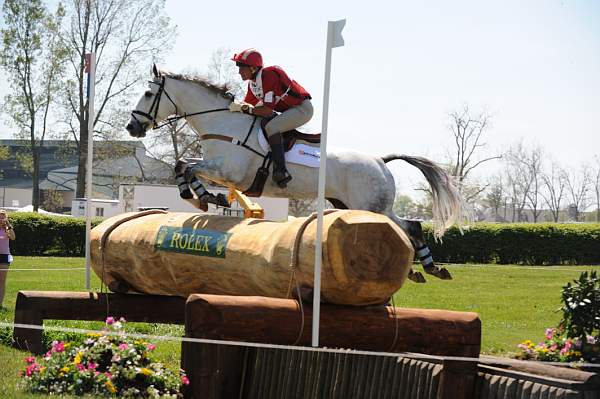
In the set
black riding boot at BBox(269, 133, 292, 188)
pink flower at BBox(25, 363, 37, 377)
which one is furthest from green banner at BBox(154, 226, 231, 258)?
black riding boot at BBox(269, 133, 292, 188)

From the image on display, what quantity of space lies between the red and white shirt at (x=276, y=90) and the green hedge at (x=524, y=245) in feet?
53.6

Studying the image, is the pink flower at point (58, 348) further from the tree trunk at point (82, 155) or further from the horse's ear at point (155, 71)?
the tree trunk at point (82, 155)

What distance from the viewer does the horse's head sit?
736 cm

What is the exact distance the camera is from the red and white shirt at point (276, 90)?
22.5 feet

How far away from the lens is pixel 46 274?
→ 543 inches

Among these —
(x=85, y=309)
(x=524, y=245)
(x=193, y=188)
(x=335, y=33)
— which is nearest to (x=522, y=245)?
(x=524, y=245)

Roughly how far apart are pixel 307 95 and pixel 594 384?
12.7ft

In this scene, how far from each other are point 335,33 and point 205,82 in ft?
Answer: 11.3

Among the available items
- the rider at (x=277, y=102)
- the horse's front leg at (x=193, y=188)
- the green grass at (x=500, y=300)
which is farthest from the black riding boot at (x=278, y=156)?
the green grass at (x=500, y=300)

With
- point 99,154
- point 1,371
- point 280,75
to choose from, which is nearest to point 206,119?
point 280,75

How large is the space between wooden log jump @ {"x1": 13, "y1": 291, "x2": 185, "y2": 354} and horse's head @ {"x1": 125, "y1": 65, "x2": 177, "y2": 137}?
1826 mm

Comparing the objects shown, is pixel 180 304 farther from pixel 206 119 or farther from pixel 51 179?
pixel 51 179

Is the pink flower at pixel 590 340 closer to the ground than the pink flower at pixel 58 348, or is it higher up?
higher up

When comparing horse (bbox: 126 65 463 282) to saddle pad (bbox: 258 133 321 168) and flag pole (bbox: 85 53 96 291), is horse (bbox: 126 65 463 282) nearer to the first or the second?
saddle pad (bbox: 258 133 321 168)
